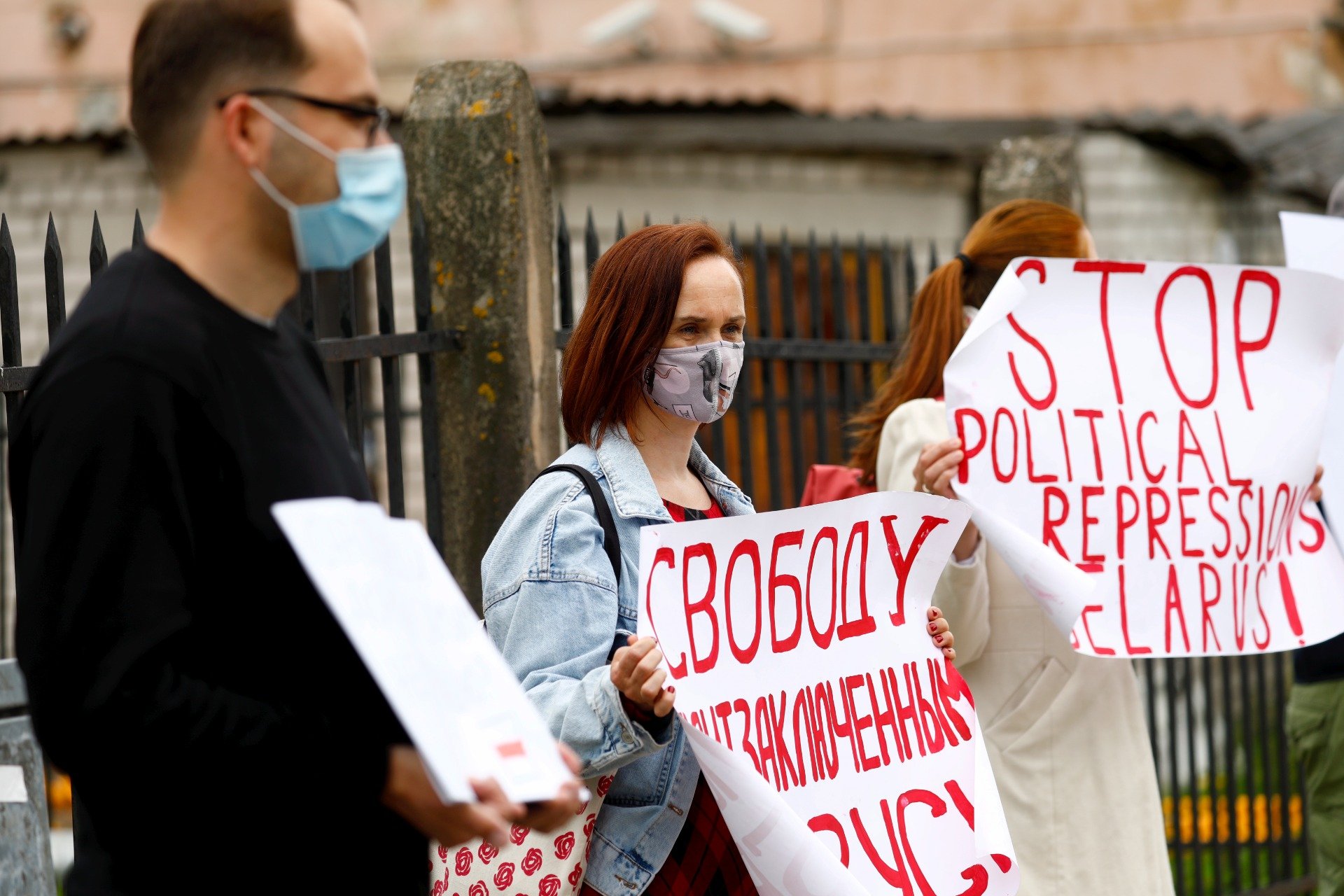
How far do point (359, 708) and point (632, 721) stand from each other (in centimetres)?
77

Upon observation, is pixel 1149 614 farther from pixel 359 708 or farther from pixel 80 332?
pixel 80 332

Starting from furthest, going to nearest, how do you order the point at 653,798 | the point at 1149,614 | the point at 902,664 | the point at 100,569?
the point at 1149,614, the point at 902,664, the point at 653,798, the point at 100,569

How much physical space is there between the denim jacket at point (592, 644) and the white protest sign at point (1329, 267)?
6.53 feet

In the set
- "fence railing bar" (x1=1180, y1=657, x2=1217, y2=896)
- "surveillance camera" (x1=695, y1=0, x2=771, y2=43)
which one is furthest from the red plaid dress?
"surveillance camera" (x1=695, y1=0, x2=771, y2=43)

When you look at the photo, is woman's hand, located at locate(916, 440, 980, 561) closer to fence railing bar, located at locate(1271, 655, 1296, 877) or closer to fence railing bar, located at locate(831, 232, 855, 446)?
fence railing bar, located at locate(831, 232, 855, 446)

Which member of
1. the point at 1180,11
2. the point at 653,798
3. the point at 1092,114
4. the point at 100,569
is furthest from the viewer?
the point at 1180,11

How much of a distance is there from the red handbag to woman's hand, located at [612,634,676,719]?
123 cm

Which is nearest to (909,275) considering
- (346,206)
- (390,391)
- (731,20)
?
(390,391)

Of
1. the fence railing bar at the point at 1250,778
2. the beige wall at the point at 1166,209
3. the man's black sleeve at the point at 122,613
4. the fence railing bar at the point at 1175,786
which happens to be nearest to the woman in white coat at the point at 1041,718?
the man's black sleeve at the point at 122,613

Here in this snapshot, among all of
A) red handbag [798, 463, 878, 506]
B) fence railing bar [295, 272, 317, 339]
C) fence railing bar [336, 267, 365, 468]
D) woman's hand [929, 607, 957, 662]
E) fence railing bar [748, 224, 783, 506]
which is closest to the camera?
woman's hand [929, 607, 957, 662]

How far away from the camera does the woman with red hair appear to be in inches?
94.5

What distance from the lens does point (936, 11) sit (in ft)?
41.5

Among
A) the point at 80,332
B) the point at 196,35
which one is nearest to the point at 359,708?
the point at 80,332

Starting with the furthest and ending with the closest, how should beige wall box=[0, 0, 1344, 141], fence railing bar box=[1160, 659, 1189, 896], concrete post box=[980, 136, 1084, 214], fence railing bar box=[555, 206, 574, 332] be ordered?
beige wall box=[0, 0, 1344, 141]
fence railing bar box=[1160, 659, 1189, 896]
concrete post box=[980, 136, 1084, 214]
fence railing bar box=[555, 206, 574, 332]
